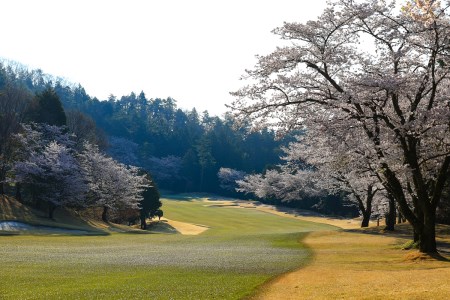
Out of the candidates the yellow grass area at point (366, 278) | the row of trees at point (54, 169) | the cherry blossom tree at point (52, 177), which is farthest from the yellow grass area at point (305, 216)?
the yellow grass area at point (366, 278)

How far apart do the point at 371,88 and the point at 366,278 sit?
9.83 meters

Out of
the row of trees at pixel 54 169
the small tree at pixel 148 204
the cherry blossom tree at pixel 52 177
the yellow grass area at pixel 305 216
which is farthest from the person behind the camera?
the yellow grass area at pixel 305 216

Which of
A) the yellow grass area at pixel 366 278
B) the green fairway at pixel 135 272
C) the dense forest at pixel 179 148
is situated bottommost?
the green fairway at pixel 135 272

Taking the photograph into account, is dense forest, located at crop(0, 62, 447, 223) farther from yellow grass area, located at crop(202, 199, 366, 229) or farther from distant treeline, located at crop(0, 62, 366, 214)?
yellow grass area, located at crop(202, 199, 366, 229)

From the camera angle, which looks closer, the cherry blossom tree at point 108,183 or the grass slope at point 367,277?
the grass slope at point 367,277

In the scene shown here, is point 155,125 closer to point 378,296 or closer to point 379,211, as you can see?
point 379,211

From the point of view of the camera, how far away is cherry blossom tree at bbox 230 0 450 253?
2350cm

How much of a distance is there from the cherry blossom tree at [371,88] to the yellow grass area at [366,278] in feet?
11.4

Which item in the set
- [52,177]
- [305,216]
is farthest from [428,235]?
[305,216]

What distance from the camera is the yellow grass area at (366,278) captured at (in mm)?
15117

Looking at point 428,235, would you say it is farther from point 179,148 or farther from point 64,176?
point 179,148

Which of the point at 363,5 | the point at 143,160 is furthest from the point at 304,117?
the point at 143,160

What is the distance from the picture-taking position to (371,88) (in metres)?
23.6

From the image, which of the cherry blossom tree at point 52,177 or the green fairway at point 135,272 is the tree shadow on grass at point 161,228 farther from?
the green fairway at point 135,272
